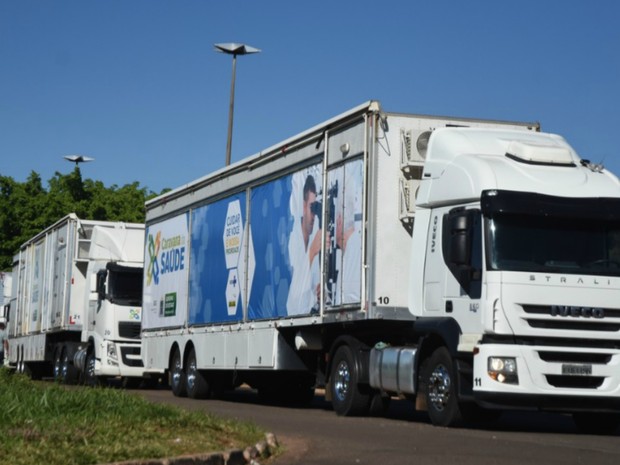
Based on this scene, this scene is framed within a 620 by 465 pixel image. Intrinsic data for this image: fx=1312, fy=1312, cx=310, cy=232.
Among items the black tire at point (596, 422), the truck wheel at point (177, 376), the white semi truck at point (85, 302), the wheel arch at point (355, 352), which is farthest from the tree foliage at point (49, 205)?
the black tire at point (596, 422)

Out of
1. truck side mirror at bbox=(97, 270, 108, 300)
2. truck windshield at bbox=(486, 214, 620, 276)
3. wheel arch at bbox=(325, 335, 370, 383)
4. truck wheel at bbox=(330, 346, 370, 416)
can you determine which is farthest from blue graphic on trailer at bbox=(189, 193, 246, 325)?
truck windshield at bbox=(486, 214, 620, 276)

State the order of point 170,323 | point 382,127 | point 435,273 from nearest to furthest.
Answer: point 435,273 < point 382,127 < point 170,323

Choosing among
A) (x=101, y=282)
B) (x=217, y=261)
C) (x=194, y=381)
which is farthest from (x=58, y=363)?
(x=217, y=261)

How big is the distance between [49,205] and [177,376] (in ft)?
131

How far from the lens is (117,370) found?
3072cm

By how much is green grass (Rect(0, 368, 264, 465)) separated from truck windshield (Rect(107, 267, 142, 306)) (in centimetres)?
1541

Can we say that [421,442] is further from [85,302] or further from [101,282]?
[85,302]

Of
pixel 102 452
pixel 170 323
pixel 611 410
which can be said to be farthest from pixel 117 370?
pixel 102 452

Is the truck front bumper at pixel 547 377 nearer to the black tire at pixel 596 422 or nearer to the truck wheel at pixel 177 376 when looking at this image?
the black tire at pixel 596 422

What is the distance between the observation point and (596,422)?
17.3 meters

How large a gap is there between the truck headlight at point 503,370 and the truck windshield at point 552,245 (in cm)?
107

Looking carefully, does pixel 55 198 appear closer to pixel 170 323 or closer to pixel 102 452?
pixel 170 323

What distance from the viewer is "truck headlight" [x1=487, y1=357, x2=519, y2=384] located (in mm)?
15312

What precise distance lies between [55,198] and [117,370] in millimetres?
35630
